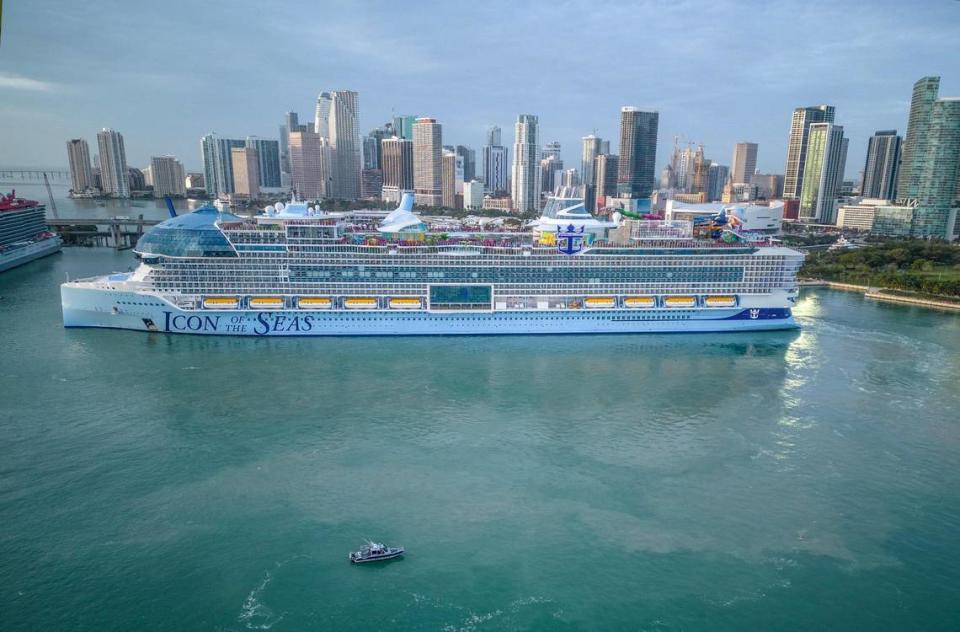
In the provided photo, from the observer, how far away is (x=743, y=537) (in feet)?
39.8

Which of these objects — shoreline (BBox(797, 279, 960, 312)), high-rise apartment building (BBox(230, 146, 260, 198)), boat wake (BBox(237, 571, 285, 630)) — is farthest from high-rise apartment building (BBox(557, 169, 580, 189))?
boat wake (BBox(237, 571, 285, 630))

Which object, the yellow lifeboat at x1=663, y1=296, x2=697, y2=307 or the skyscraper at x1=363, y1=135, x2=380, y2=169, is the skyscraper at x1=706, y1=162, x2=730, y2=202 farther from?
the yellow lifeboat at x1=663, y1=296, x2=697, y2=307

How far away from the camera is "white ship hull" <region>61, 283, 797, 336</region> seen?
24938 millimetres

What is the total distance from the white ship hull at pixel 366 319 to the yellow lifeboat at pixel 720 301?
0.86 feet

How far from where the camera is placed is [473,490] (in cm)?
1359

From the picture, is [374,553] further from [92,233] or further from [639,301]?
[92,233]

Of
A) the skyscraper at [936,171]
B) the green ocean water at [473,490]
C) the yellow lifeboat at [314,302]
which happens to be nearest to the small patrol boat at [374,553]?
the green ocean water at [473,490]

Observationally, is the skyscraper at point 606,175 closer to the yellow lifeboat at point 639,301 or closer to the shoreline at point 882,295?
the shoreline at point 882,295

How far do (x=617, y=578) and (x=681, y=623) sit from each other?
4.50 ft

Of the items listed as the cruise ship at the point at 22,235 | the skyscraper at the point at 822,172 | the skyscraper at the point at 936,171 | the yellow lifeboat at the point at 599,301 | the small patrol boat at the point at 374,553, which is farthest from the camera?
the skyscraper at the point at 822,172

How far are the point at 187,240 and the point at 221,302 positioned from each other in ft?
10.2

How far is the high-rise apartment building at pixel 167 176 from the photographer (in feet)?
378

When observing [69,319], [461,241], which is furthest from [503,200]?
[69,319]

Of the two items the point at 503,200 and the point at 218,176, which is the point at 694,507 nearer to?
the point at 503,200
